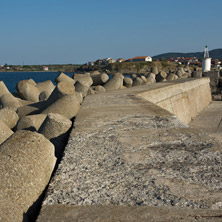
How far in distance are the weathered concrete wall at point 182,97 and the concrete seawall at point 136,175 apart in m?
3.88

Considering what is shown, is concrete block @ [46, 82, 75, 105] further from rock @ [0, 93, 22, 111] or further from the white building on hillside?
the white building on hillside

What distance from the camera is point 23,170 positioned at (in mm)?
2031

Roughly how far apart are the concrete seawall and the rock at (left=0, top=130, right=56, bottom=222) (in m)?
0.14

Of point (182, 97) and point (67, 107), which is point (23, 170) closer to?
point (67, 107)

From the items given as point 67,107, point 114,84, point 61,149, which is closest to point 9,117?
Result: point 67,107

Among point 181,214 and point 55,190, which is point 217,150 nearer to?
point 181,214

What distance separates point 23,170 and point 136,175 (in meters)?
0.70

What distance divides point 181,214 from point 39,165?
1032mm

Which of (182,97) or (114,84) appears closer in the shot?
(114,84)

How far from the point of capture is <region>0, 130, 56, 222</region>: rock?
1.85m

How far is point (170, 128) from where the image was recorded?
3238 mm

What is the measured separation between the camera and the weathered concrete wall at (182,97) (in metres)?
8.24

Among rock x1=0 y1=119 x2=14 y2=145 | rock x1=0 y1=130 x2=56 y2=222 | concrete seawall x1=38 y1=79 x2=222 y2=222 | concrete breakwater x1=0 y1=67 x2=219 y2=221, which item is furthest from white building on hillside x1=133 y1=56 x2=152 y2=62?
rock x1=0 y1=130 x2=56 y2=222

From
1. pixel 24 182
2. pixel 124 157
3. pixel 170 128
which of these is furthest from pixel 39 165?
pixel 170 128
